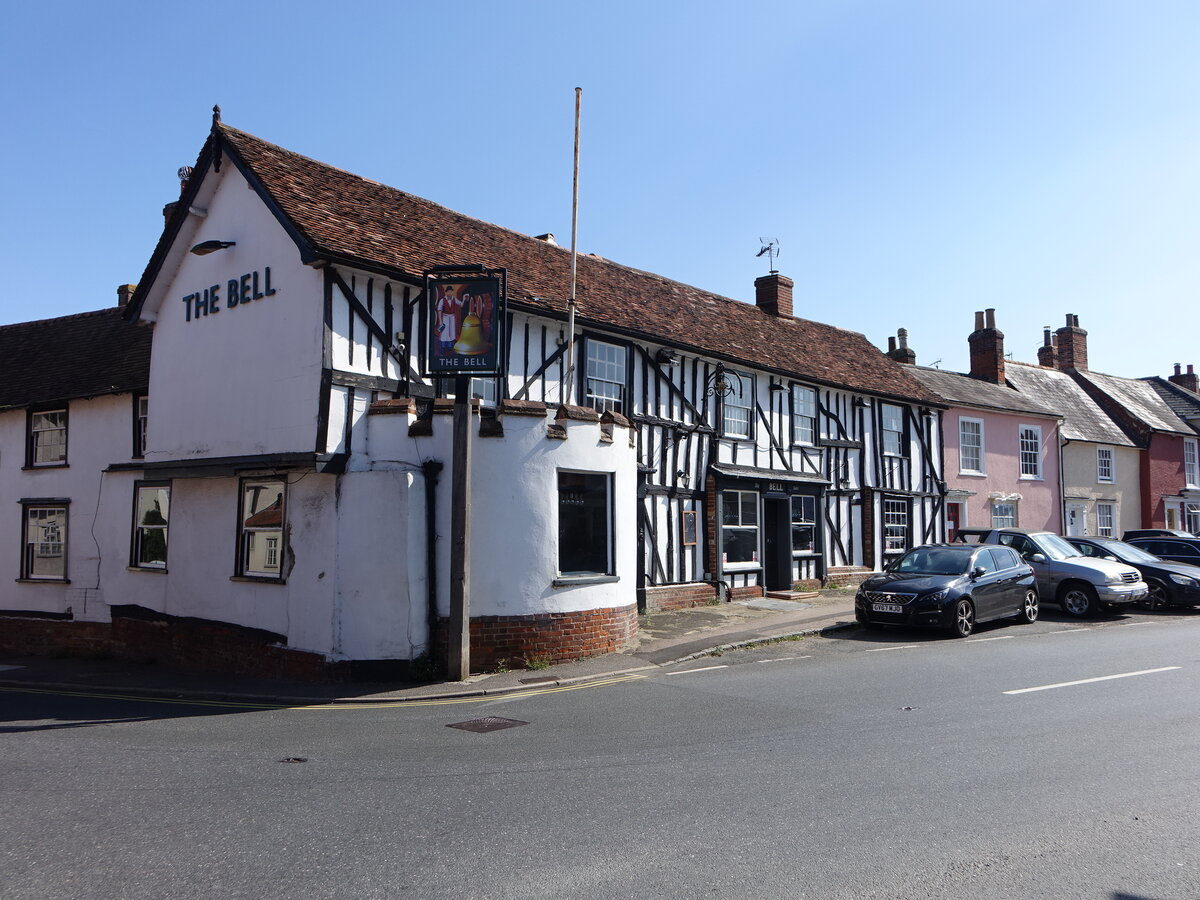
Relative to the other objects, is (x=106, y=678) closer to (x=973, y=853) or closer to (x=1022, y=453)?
(x=973, y=853)

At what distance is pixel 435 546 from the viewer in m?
11.8

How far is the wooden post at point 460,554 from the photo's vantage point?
11.4 m

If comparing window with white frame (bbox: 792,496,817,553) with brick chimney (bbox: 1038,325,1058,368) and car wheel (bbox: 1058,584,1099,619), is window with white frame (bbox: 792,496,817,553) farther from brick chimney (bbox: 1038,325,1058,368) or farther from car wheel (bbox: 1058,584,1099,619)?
brick chimney (bbox: 1038,325,1058,368)

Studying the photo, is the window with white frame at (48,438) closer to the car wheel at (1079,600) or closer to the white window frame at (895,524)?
the white window frame at (895,524)

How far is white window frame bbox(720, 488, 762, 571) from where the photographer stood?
61.9 feet

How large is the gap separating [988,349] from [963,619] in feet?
64.3

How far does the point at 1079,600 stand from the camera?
1733cm

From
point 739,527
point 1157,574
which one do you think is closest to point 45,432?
point 739,527

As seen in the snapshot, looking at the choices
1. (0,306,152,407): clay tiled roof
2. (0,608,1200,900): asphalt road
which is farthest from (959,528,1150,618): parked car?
(0,306,152,407): clay tiled roof

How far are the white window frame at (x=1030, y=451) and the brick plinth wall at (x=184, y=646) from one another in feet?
80.2

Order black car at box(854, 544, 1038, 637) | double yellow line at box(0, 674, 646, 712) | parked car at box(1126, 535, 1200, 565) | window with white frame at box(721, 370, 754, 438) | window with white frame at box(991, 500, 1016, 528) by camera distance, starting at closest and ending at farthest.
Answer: double yellow line at box(0, 674, 646, 712)
black car at box(854, 544, 1038, 637)
window with white frame at box(721, 370, 754, 438)
parked car at box(1126, 535, 1200, 565)
window with white frame at box(991, 500, 1016, 528)

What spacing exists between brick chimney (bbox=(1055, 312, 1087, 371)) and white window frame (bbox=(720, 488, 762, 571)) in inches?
918

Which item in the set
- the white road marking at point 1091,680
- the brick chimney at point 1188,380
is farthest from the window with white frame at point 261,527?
the brick chimney at point 1188,380

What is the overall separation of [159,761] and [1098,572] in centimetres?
1698
